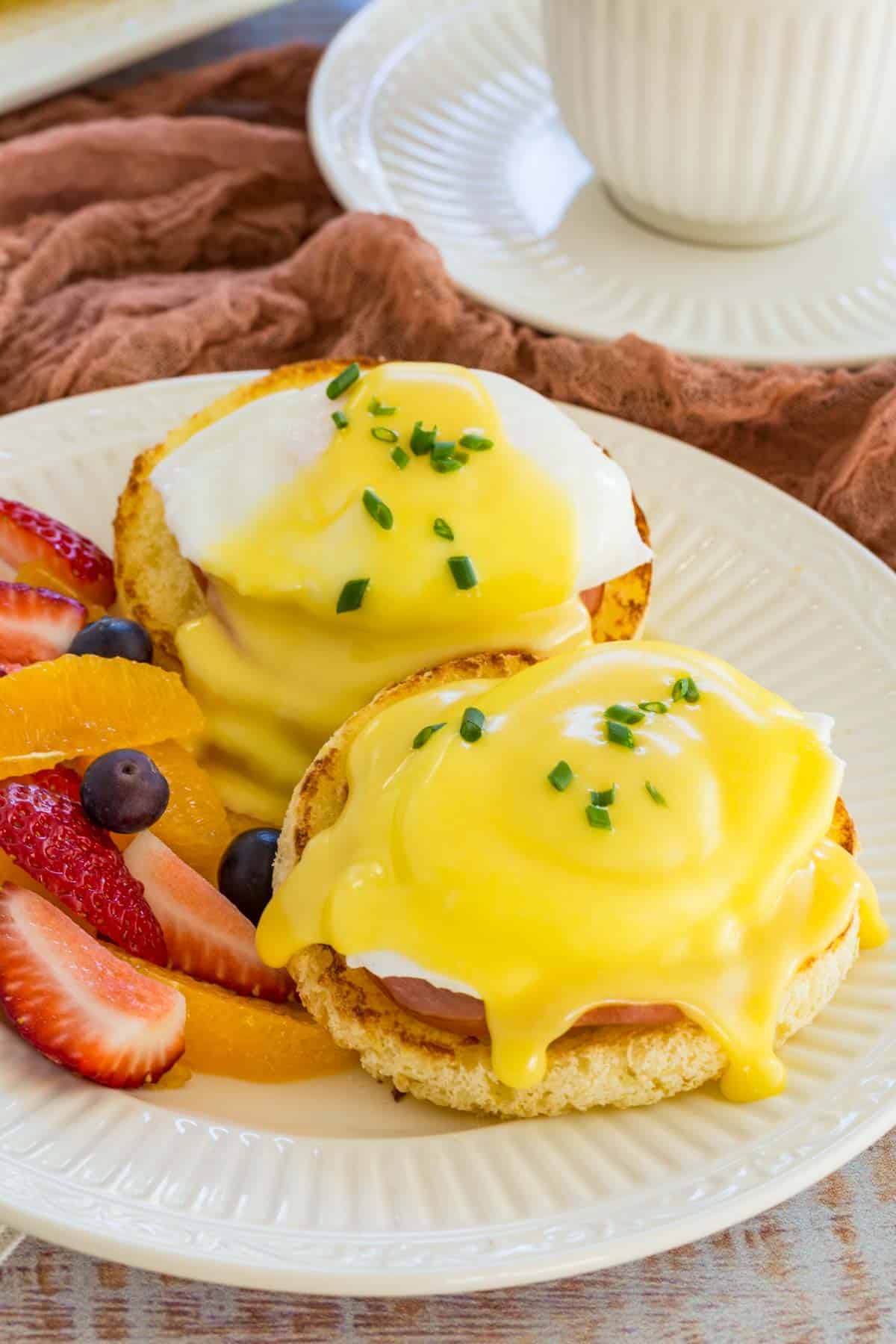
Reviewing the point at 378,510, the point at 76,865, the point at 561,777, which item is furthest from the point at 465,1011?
the point at 378,510

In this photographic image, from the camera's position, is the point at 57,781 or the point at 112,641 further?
the point at 112,641

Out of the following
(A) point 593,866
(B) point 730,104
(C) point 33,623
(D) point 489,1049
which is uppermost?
(B) point 730,104

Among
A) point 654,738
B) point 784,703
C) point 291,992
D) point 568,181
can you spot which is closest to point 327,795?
point 291,992

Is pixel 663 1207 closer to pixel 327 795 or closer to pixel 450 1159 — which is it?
pixel 450 1159

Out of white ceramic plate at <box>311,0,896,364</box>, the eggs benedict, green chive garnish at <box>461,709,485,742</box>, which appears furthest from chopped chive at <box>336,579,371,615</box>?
white ceramic plate at <box>311,0,896,364</box>

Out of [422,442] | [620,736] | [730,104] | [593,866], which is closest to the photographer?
[593,866]

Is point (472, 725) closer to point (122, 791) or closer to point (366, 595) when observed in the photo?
point (366, 595)
